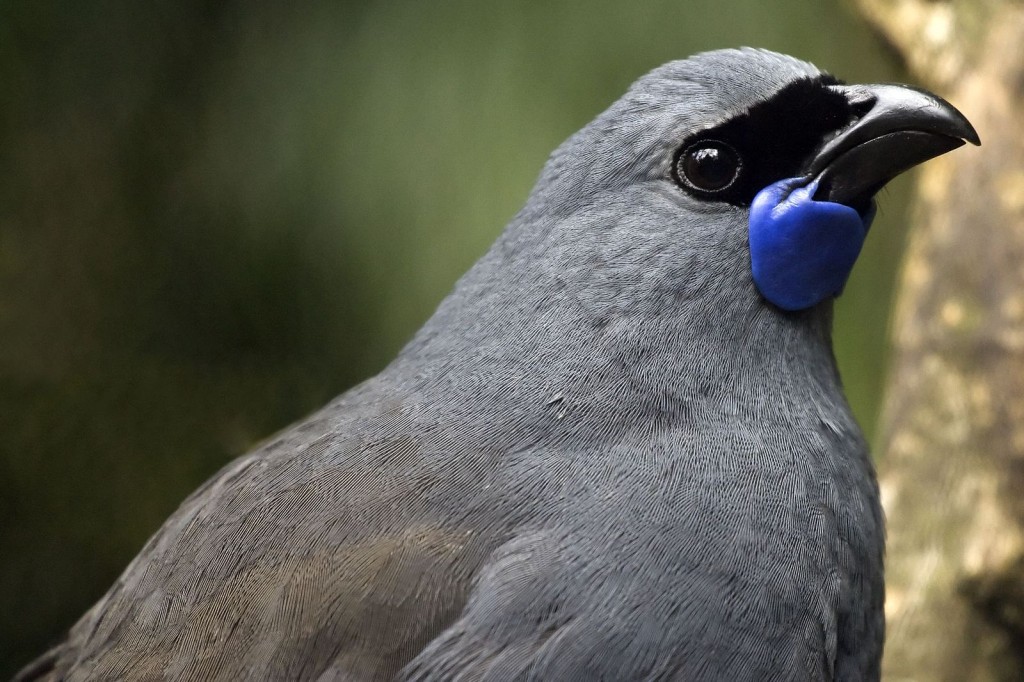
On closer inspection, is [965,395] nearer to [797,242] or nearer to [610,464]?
[797,242]

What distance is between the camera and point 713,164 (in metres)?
2.52

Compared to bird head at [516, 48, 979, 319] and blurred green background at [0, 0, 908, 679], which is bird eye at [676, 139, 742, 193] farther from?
blurred green background at [0, 0, 908, 679]

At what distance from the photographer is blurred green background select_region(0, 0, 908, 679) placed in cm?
392

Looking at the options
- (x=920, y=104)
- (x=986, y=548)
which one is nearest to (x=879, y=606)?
(x=920, y=104)

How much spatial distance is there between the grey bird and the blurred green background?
4.36 ft

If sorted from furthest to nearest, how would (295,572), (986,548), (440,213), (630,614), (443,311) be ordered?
→ (440,213) → (986,548) → (443,311) → (295,572) → (630,614)

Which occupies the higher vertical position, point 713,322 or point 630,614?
point 713,322

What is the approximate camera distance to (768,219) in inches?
97.5

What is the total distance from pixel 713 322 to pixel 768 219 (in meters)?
0.25

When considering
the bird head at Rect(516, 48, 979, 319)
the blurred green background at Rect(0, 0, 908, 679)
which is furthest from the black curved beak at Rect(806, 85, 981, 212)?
the blurred green background at Rect(0, 0, 908, 679)

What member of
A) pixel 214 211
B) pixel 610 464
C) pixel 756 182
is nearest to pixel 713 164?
pixel 756 182

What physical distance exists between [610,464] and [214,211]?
2.29 meters

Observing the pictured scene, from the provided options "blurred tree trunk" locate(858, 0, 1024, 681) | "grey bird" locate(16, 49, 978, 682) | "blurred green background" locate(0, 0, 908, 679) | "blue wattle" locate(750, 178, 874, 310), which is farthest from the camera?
"blurred green background" locate(0, 0, 908, 679)

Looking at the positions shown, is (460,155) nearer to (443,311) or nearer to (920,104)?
(443,311)
